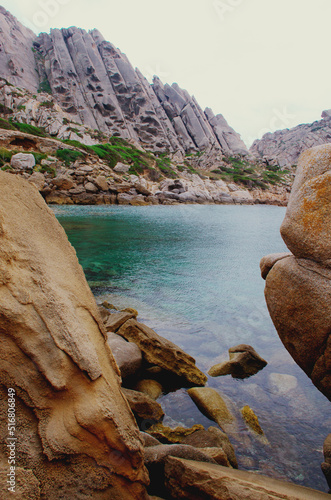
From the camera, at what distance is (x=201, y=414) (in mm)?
5133

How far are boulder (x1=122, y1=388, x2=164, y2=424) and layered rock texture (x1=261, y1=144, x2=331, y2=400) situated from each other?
260 cm

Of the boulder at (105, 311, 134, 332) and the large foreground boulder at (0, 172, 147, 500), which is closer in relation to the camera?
the large foreground boulder at (0, 172, 147, 500)

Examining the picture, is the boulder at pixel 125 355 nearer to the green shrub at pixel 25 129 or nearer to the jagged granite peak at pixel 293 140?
the green shrub at pixel 25 129

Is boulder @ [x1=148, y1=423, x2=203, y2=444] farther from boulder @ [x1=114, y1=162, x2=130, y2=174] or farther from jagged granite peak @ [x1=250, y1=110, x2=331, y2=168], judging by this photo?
jagged granite peak @ [x1=250, y1=110, x2=331, y2=168]

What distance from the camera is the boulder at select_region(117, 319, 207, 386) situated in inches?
235

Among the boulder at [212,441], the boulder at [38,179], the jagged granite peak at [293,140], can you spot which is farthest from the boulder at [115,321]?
the jagged granite peak at [293,140]

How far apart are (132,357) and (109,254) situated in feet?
40.7

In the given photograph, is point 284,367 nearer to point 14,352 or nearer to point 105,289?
point 14,352

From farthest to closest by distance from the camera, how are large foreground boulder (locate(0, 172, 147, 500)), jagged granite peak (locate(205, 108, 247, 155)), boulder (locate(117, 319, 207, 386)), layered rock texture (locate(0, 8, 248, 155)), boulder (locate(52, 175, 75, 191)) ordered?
jagged granite peak (locate(205, 108, 247, 155)) < layered rock texture (locate(0, 8, 248, 155)) < boulder (locate(52, 175, 75, 191)) < boulder (locate(117, 319, 207, 386)) < large foreground boulder (locate(0, 172, 147, 500))

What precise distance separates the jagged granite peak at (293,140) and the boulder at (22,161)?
9801 centimetres

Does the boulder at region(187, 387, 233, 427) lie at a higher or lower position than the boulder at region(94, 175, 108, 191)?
lower

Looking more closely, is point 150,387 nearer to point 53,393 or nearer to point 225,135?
point 53,393

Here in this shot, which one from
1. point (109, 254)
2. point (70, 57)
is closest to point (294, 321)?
point (109, 254)

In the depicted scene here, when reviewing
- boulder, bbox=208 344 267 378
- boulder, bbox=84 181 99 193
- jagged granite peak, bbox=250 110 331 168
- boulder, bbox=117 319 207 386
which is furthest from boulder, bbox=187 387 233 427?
jagged granite peak, bbox=250 110 331 168
